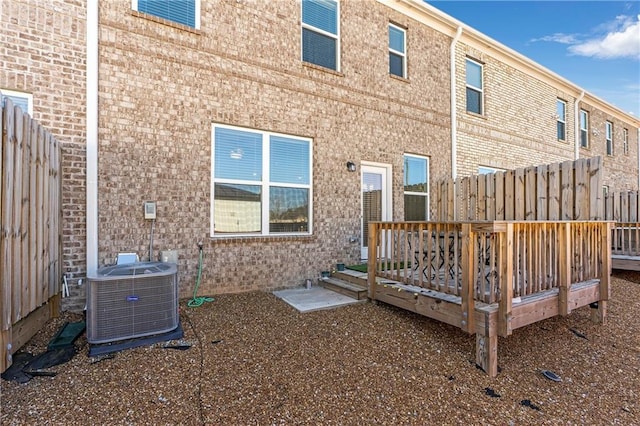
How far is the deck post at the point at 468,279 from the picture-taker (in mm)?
3189

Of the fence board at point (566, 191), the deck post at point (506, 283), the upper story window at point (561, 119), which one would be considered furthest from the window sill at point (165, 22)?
the upper story window at point (561, 119)

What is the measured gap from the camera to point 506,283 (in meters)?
3.08

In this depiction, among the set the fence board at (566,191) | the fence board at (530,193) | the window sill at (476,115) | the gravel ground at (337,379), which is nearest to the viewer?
the gravel ground at (337,379)

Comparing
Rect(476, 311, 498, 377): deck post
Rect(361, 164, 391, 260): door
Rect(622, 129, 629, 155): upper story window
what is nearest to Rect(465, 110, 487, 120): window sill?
Rect(361, 164, 391, 260): door

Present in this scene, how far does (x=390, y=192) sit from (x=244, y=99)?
3.67 m

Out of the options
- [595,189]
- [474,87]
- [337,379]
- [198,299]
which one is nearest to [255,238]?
[198,299]

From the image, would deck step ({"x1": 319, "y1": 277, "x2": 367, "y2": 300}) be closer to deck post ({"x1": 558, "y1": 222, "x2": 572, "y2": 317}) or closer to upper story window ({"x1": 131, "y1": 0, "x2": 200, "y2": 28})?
deck post ({"x1": 558, "y1": 222, "x2": 572, "y2": 317})

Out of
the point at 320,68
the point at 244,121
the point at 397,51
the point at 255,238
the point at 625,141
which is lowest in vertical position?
the point at 255,238

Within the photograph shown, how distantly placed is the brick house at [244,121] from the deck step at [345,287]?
443 mm

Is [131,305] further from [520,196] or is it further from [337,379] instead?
[520,196]

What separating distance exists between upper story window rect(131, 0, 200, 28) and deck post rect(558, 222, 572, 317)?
19.9 feet

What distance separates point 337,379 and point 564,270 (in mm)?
3044

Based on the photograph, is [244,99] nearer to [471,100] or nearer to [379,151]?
[379,151]

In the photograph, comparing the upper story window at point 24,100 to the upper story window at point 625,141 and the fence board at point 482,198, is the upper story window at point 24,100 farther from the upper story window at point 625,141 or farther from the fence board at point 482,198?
the upper story window at point 625,141
